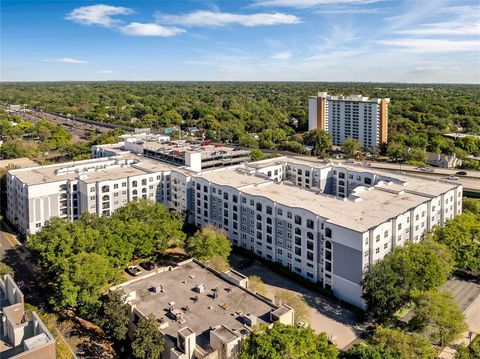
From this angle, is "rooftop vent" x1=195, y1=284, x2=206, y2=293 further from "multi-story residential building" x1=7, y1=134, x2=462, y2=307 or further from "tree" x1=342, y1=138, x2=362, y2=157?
"tree" x1=342, y1=138, x2=362, y2=157

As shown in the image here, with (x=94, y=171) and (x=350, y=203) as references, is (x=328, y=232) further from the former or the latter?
(x=94, y=171)

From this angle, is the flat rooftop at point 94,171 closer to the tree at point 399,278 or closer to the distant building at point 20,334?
the distant building at point 20,334

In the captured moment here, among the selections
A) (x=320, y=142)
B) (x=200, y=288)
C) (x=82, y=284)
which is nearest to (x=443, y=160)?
(x=320, y=142)

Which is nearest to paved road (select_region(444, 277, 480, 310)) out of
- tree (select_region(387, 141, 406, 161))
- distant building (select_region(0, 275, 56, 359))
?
distant building (select_region(0, 275, 56, 359))

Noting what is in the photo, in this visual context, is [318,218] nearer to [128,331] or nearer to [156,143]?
[128,331]

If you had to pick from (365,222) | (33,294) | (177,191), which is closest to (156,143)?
(177,191)

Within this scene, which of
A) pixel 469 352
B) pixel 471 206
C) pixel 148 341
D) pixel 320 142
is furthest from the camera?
pixel 320 142
